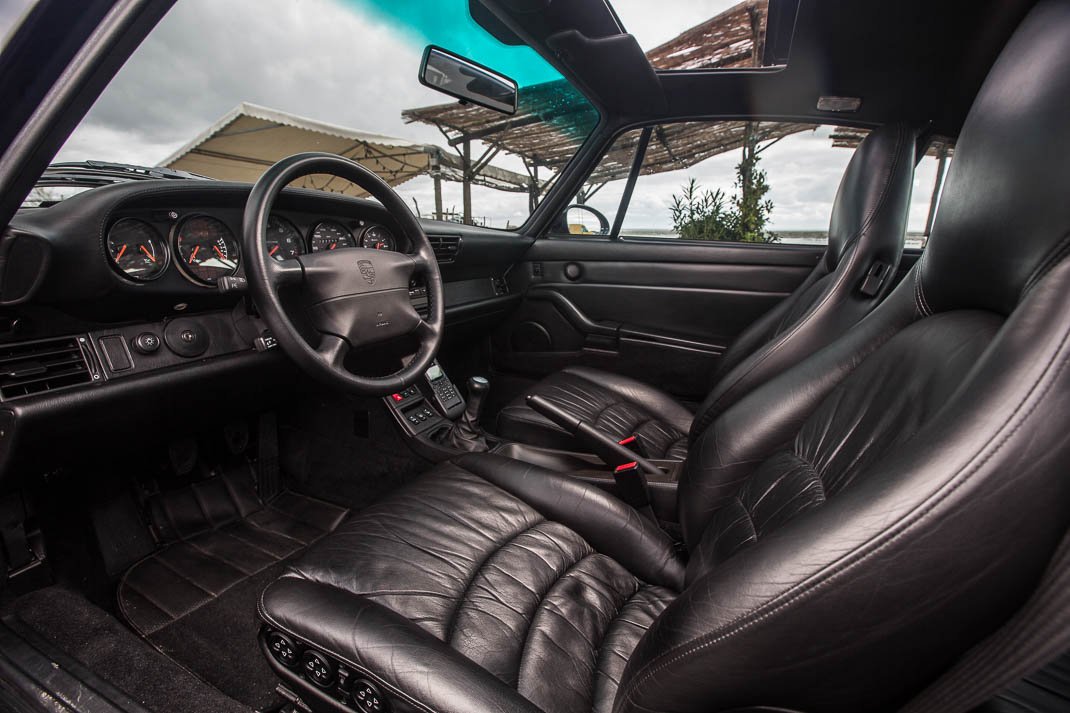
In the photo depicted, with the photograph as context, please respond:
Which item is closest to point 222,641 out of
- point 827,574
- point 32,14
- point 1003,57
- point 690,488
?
point 690,488

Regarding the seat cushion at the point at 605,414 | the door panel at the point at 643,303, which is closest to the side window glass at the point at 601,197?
the door panel at the point at 643,303

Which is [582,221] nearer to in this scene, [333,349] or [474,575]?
[333,349]

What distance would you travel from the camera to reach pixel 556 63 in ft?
7.01

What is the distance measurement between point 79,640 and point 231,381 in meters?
0.71

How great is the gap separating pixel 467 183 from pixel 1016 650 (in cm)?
267

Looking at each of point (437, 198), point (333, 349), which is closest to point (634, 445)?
point (333, 349)

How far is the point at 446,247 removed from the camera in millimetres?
2174

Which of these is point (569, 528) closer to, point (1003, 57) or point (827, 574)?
point (827, 574)

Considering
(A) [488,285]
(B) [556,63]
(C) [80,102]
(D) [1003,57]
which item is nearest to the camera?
(D) [1003,57]

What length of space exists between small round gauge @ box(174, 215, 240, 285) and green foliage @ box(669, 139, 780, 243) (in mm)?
1928

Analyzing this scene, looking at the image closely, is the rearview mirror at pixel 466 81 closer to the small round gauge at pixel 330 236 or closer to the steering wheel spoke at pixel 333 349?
the small round gauge at pixel 330 236

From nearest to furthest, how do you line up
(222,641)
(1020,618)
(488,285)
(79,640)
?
(1020,618)
(79,640)
(222,641)
(488,285)

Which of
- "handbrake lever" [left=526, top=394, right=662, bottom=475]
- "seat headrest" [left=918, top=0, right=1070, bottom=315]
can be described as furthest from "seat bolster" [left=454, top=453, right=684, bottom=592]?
"seat headrest" [left=918, top=0, right=1070, bottom=315]

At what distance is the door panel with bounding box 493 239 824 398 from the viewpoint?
244 cm
